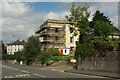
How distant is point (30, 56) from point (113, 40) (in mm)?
28948

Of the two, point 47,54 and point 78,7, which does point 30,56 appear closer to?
point 47,54

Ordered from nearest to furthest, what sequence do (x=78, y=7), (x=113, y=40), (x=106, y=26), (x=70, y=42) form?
1. (x=113, y=40)
2. (x=106, y=26)
3. (x=78, y=7)
4. (x=70, y=42)

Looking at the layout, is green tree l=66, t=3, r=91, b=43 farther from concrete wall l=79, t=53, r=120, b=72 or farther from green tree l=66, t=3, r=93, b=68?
concrete wall l=79, t=53, r=120, b=72

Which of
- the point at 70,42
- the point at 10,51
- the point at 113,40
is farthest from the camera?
the point at 10,51

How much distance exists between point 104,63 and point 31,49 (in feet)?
93.2

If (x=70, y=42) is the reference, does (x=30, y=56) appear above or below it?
below

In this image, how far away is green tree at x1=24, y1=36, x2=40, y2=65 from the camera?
143 feet

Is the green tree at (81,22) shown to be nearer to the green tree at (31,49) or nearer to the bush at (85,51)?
the bush at (85,51)

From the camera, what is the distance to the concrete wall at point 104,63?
1686cm

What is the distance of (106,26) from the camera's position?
65.1ft

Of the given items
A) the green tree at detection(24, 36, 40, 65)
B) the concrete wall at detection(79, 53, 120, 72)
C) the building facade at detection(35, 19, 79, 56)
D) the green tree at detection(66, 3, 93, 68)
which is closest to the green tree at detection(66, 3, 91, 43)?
the green tree at detection(66, 3, 93, 68)

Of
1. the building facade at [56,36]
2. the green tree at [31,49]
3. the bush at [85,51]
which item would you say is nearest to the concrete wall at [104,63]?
the bush at [85,51]

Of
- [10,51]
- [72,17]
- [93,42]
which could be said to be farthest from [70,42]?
[10,51]

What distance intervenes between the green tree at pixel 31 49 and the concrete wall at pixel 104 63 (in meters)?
24.6
